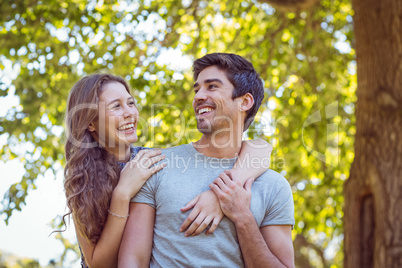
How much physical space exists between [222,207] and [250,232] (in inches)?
8.7

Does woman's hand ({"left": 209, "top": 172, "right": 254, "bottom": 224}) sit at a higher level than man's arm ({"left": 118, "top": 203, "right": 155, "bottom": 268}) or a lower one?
higher

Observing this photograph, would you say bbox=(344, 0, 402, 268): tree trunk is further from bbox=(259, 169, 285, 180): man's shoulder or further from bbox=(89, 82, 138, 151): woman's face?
bbox=(89, 82, 138, 151): woman's face

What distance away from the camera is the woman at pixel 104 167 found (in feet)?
9.27

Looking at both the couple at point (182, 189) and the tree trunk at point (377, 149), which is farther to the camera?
the tree trunk at point (377, 149)

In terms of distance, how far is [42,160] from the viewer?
640cm

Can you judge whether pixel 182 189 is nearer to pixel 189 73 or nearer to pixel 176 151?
pixel 176 151

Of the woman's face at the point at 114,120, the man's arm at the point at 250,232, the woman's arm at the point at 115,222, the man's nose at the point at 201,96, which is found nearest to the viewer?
the man's arm at the point at 250,232

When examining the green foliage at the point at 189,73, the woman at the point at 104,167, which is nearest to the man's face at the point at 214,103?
the woman at the point at 104,167

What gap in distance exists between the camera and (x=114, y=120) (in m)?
3.29

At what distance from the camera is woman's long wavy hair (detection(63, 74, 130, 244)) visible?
9.53 ft

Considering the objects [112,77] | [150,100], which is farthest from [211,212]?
[150,100]

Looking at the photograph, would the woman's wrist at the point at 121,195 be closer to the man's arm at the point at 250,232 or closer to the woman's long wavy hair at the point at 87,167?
the woman's long wavy hair at the point at 87,167

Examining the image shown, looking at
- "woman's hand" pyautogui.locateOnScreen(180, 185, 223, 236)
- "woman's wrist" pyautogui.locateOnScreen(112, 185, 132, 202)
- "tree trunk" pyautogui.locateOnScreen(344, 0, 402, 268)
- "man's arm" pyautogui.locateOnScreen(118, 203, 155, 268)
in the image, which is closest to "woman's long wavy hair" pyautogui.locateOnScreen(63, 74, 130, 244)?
"woman's wrist" pyautogui.locateOnScreen(112, 185, 132, 202)

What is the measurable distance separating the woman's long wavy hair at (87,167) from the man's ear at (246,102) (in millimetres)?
903
